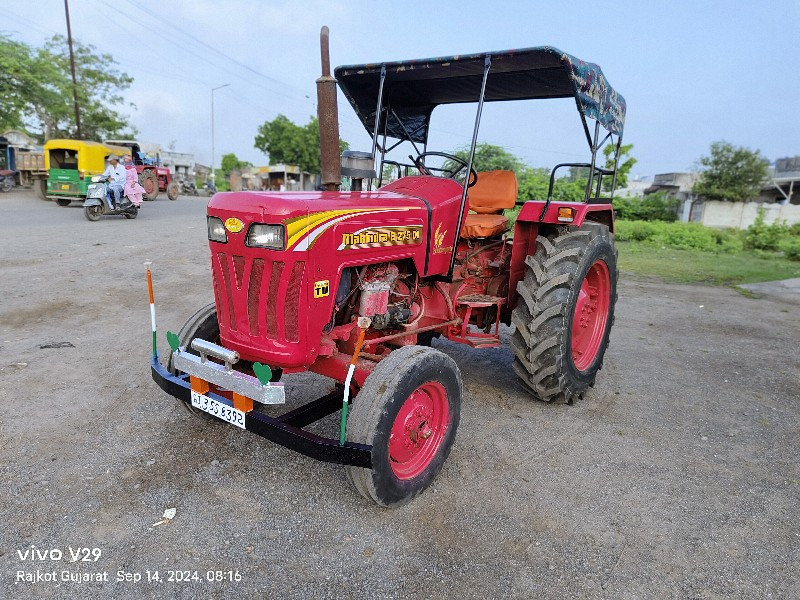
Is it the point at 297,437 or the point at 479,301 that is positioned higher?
the point at 479,301

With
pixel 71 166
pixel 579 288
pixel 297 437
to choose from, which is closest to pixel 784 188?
pixel 579 288

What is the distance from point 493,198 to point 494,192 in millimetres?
53

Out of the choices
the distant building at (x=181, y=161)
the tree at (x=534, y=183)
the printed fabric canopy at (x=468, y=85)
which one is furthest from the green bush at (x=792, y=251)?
the distant building at (x=181, y=161)

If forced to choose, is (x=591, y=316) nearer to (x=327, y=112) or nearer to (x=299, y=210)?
(x=327, y=112)

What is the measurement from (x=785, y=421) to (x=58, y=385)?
5580mm

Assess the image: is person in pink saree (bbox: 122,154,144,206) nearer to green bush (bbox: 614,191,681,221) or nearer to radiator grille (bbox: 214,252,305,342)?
A: radiator grille (bbox: 214,252,305,342)

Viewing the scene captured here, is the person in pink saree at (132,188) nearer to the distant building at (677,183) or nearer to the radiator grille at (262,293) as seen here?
the radiator grille at (262,293)

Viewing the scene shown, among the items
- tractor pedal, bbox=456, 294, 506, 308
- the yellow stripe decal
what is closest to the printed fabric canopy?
tractor pedal, bbox=456, 294, 506, 308

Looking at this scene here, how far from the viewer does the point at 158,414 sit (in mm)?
3758

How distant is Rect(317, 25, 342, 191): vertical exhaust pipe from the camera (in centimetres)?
302

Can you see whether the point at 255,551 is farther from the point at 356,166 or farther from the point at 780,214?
the point at 780,214

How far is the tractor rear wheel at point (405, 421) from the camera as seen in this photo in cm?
262

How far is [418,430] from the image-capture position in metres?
2.99

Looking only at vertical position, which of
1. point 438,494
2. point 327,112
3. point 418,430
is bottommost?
point 438,494
